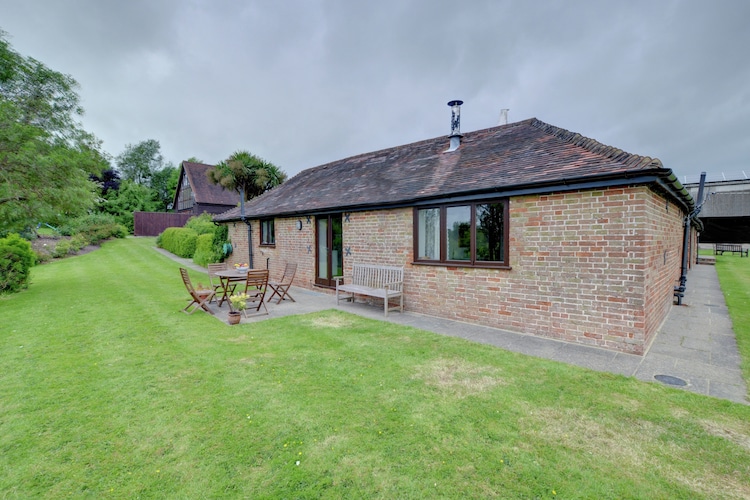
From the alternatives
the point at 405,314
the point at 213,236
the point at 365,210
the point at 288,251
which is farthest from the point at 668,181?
the point at 213,236

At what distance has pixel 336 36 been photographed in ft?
42.6

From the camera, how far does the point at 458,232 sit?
6965 mm

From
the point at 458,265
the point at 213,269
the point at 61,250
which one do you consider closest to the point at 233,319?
the point at 213,269

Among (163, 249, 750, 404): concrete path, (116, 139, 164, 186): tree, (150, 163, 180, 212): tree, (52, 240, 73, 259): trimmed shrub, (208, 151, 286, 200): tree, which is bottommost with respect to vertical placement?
(163, 249, 750, 404): concrete path

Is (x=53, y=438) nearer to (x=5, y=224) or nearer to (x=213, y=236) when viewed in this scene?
(x=5, y=224)

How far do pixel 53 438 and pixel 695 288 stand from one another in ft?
51.7

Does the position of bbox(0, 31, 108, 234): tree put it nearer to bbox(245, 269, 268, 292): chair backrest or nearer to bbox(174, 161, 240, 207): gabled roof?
bbox(245, 269, 268, 292): chair backrest

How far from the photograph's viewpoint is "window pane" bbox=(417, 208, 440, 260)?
736cm

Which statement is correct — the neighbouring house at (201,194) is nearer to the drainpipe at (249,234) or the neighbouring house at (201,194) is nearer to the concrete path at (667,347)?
the drainpipe at (249,234)

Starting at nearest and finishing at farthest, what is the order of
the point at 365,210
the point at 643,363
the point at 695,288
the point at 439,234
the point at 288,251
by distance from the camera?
the point at 643,363
the point at 439,234
the point at 365,210
the point at 695,288
the point at 288,251

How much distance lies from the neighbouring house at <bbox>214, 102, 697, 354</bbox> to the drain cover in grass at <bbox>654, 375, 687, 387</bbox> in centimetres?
79

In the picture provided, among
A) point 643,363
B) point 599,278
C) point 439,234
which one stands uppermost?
point 439,234

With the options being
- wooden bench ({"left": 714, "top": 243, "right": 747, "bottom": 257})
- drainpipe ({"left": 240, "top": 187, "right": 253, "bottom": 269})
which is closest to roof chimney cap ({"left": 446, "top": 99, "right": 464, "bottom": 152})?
drainpipe ({"left": 240, "top": 187, "right": 253, "bottom": 269})

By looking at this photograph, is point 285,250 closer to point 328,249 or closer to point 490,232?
point 328,249
